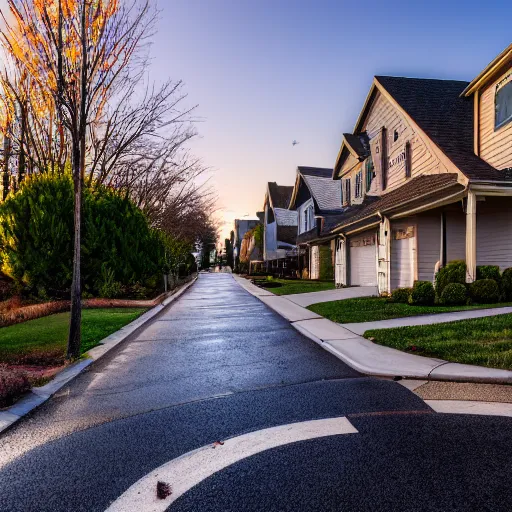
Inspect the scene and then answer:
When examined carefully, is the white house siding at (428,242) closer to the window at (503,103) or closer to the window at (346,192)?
the window at (503,103)

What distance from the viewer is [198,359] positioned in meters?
6.81

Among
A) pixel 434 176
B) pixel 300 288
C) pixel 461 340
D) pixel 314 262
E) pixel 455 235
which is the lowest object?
pixel 461 340

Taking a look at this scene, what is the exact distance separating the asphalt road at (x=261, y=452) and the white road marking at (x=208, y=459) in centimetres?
8

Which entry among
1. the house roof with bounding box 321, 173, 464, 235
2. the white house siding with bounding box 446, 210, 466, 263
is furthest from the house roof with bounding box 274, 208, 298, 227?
the white house siding with bounding box 446, 210, 466, 263

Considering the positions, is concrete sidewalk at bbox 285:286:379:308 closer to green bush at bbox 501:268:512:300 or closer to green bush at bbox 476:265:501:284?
green bush at bbox 476:265:501:284

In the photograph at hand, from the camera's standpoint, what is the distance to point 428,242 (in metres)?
14.7

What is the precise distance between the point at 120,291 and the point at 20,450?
13.5 metres

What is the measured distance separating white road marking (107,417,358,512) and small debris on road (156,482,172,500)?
0.02 meters

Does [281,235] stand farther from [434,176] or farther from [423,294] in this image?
[423,294]

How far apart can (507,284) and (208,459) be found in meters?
10.9

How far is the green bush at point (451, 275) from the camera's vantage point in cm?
1194

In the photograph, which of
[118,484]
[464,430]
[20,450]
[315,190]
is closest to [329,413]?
[464,430]

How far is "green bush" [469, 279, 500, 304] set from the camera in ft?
37.5

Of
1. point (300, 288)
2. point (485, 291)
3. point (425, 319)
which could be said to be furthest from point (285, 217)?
point (425, 319)
